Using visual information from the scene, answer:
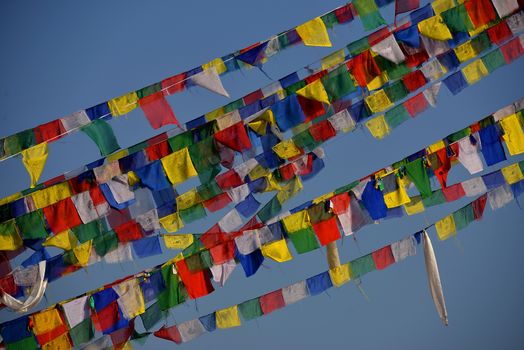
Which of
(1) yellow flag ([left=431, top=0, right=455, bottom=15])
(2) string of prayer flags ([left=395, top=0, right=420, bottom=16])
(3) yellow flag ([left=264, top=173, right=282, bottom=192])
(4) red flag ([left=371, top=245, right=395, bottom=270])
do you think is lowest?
(4) red flag ([left=371, top=245, right=395, bottom=270])

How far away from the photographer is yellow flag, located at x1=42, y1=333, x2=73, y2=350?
10180mm

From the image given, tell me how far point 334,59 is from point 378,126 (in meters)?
0.77

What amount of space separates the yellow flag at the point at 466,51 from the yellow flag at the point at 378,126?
1023 millimetres

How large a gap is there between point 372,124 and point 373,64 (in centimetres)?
126

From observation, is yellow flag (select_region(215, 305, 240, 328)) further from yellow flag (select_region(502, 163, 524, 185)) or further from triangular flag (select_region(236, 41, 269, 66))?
yellow flag (select_region(502, 163, 524, 185))

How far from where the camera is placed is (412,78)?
10.5 m

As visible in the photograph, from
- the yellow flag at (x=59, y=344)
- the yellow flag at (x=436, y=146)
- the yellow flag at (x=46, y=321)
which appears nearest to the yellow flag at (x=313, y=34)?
the yellow flag at (x=436, y=146)

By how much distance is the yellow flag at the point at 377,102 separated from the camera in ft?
34.0

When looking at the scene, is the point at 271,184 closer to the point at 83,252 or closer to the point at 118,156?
the point at 118,156

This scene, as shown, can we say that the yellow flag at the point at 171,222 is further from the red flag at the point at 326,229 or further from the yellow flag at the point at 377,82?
the yellow flag at the point at 377,82

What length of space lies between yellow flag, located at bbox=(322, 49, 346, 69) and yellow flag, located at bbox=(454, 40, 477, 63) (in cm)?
111

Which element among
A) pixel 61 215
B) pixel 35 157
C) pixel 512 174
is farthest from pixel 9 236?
pixel 512 174

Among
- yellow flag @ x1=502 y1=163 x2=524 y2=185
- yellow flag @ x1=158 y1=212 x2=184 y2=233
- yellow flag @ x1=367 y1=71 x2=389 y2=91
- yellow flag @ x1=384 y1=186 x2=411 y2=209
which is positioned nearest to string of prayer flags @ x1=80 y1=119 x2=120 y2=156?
yellow flag @ x1=158 y1=212 x2=184 y2=233

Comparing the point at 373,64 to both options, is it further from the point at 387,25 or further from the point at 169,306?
the point at 169,306
